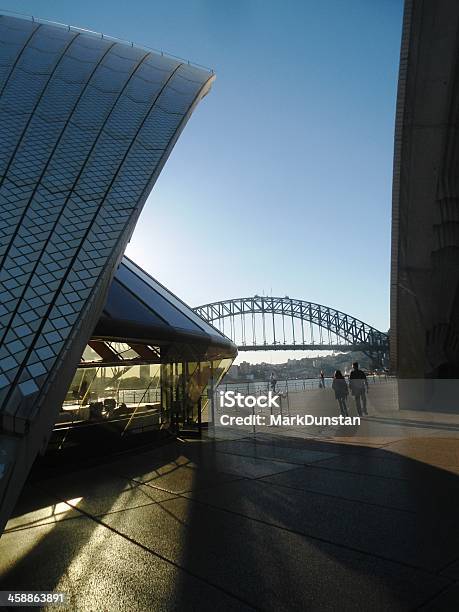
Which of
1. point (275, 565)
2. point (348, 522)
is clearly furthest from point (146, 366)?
point (275, 565)

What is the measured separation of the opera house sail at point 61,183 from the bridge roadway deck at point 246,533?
913 mm

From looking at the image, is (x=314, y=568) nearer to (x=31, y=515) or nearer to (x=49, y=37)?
(x=31, y=515)

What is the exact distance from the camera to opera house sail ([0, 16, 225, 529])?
4.17 metres

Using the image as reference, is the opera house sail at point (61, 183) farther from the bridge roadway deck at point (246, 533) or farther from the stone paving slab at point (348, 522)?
the stone paving slab at point (348, 522)

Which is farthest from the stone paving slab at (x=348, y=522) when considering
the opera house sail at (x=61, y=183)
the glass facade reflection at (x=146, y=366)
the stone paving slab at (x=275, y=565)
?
the glass facade reflection at (x=146, y=366)

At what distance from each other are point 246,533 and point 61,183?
5.83 metres

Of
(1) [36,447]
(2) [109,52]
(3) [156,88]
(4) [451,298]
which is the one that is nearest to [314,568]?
(1) [36,447]

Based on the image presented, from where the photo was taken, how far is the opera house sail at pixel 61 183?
13.7 feet

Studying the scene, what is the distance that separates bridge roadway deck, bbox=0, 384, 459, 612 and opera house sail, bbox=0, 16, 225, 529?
2.99 ft

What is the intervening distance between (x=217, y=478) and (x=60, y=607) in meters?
3.41

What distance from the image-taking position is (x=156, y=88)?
427 inches

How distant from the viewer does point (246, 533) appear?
398 cm

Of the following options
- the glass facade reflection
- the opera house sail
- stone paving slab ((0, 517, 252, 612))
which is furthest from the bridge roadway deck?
the glass facade reflection

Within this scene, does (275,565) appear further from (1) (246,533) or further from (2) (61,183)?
(2) (61,183)
